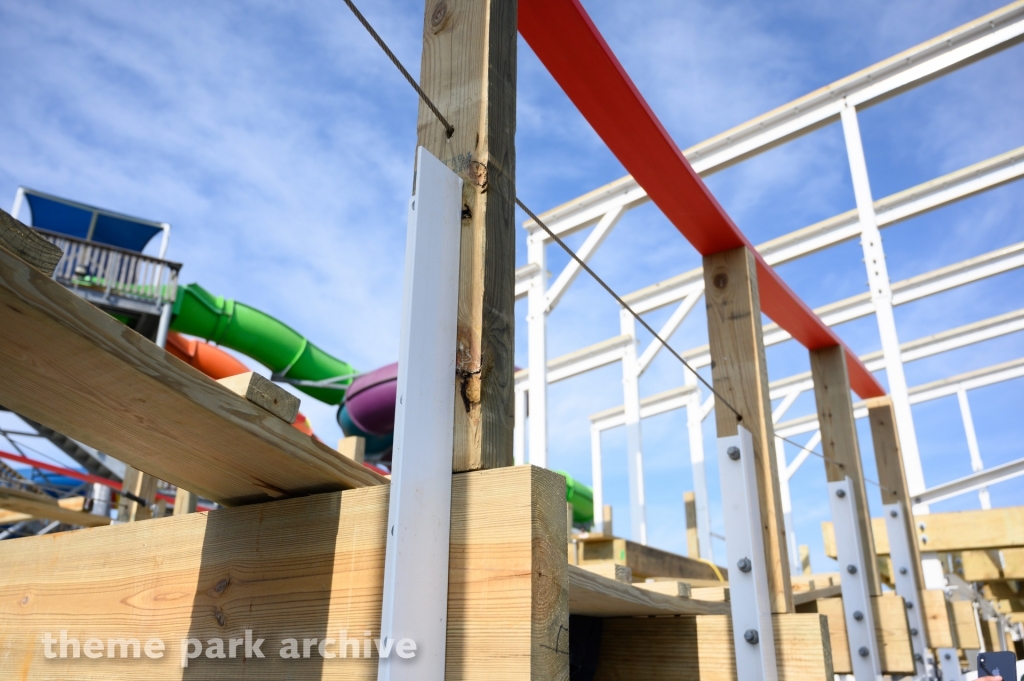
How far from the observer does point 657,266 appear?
340 inches

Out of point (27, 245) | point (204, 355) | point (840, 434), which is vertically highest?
point (204, 355)

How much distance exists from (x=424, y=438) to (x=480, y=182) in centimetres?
39

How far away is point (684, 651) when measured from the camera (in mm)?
1912

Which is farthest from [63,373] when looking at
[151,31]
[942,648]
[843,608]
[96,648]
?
[151,31]

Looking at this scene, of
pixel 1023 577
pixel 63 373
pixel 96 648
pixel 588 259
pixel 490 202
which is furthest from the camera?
pixel 588 259

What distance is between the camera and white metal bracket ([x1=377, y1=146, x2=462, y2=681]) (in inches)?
32.9

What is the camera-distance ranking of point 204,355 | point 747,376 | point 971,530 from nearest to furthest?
1. point 747,376
2. point 971,530
3. point 204,355

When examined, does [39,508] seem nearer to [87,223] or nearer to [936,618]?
[936,618]

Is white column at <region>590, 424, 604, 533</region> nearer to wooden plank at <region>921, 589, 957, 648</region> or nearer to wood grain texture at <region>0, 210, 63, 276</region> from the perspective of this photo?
wooden plank at <region>921, 589, 957, 648</region>

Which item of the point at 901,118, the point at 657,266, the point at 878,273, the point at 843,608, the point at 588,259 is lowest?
the point at 843,608

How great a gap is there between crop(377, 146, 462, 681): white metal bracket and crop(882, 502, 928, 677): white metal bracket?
140 inches

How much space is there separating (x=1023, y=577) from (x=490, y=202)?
237 inches

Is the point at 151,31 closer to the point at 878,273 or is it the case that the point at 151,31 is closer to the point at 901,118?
the point at 878,273

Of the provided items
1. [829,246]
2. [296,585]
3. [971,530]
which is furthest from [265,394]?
[829,246]
